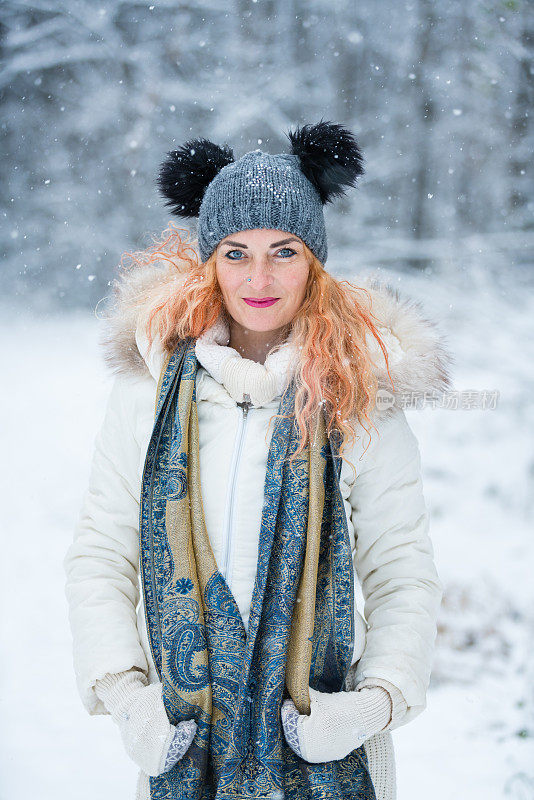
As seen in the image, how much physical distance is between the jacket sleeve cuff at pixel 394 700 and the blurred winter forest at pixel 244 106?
2.51 meters

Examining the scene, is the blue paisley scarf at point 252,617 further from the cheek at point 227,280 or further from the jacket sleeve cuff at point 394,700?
the cheek at point 227,280

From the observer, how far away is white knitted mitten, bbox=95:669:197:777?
3.06ft

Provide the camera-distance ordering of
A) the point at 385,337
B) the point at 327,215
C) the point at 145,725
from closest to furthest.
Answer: the point at 145,725, the point at 385,337, the point at 327,215

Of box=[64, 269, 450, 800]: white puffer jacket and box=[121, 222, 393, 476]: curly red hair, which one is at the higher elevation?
box=[121, 222, 393, 476]: curly red hair

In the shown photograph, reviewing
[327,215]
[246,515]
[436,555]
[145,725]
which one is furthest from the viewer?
[327,215]

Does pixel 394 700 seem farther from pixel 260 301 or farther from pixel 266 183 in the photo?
pixel 266 183

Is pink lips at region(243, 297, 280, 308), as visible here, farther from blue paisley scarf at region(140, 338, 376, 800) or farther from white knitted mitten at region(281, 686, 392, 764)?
white knitted mitten at region(281, 686, 392, 764)

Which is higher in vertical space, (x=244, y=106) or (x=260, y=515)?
(x=244, y=106)

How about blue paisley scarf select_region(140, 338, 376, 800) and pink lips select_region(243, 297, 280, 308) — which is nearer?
blue paisley scarf select_region(140, 338, 376, 800)

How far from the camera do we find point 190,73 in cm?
308

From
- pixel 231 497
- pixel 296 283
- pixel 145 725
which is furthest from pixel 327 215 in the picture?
pixel 145 725

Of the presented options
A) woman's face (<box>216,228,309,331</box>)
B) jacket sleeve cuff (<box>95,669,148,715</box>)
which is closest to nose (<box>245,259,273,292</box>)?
woman's face (<box>216,228,309,331</box>)

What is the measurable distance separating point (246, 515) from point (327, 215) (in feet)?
A: 8.88

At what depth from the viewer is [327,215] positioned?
345cm
